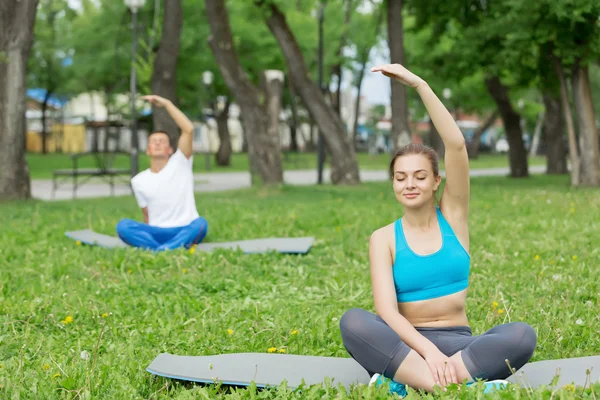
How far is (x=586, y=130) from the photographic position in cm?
1980

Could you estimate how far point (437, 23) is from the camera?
73.9 ft

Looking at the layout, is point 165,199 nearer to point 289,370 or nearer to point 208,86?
point 289,370

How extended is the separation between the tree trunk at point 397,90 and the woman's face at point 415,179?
1539cm

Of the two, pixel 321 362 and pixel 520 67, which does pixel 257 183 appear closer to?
pixel 520 67

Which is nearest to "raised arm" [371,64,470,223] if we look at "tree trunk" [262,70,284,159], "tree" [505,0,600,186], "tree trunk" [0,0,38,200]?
"tree trunk" [0,0,38,200]

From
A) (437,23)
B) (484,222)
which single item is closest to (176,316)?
(484,222)

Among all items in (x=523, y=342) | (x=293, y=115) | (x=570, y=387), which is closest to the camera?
(x=570, y=387)

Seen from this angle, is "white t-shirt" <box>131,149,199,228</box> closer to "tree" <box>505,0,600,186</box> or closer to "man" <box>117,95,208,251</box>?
"man" <box>117,95,208,251</box>

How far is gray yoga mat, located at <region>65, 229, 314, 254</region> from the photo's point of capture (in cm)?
888

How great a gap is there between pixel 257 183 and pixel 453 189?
15378mm

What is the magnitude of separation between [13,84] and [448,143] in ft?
41.0

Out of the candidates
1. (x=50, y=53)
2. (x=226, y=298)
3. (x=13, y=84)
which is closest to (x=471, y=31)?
(x=13, y=84)

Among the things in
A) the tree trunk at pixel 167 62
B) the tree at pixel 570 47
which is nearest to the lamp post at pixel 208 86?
the tree trunk at pixel 167 62

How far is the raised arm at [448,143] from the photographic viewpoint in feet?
13.6
